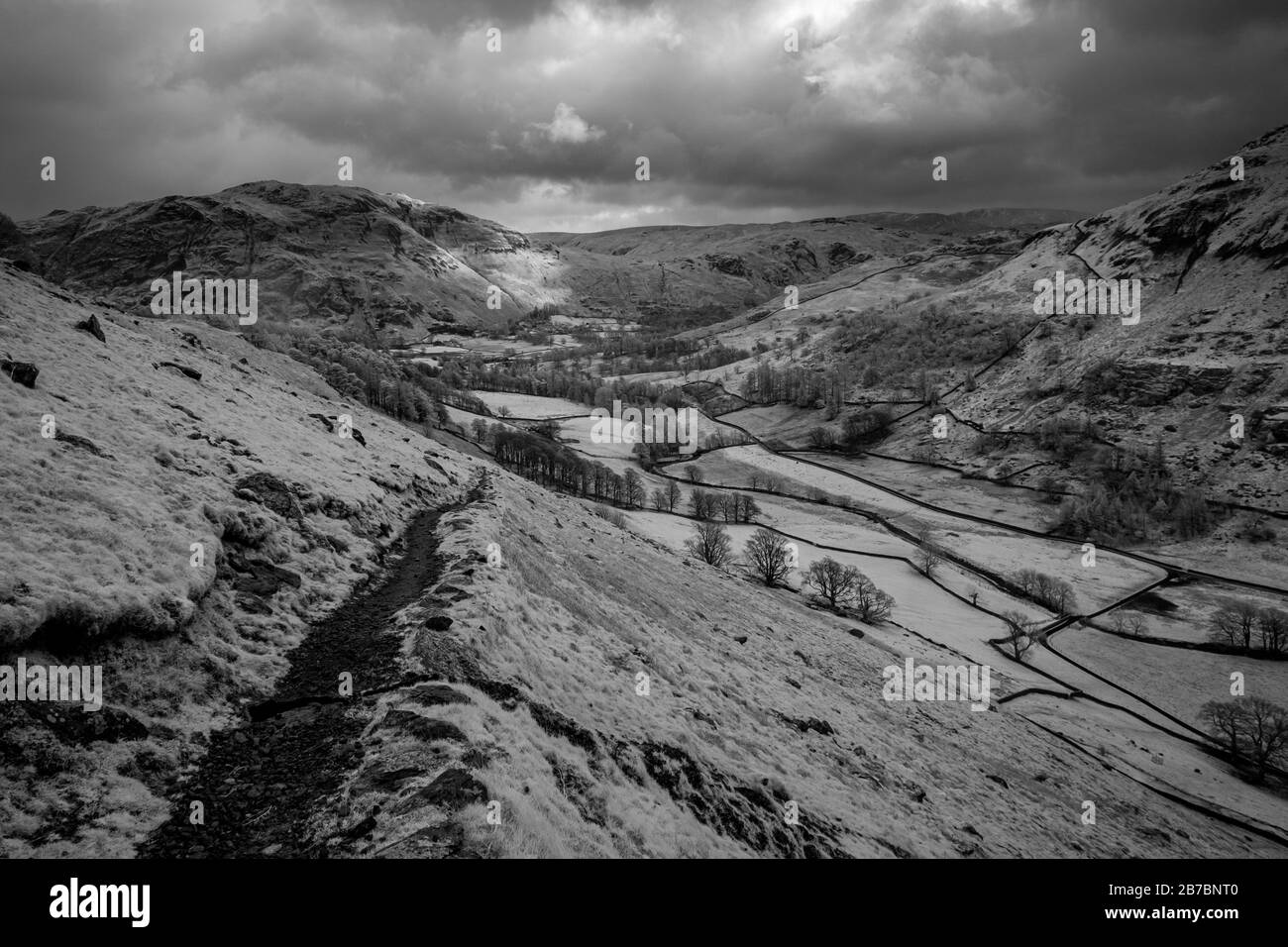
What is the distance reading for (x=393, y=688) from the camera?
14352mm

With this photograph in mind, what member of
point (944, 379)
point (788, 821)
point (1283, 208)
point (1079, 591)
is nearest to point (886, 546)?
point (1079, 591)

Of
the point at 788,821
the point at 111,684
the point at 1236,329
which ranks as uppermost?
the point at 1236,329

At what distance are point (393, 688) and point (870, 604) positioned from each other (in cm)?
6072

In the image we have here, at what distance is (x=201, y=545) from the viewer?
16.7 meters

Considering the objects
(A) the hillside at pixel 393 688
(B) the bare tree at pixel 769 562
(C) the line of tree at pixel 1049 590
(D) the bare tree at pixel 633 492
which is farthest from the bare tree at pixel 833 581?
(D) the bare tree at pixel 633 492

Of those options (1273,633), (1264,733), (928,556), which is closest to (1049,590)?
(928,556)

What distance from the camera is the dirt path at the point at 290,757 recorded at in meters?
9.55

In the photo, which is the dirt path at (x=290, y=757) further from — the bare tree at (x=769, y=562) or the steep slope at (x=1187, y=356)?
the steep slope at (x=1187, y=356)

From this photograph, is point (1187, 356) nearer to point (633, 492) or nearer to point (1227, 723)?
point (1227, 723)

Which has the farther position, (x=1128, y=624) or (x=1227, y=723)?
(x=1128, y=624)

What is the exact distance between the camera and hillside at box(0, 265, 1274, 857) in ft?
33.9

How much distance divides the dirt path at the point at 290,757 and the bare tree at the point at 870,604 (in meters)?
53.8

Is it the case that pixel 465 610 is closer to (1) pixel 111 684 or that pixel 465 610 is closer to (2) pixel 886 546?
(1) pixel 111 684

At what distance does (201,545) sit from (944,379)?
209m
